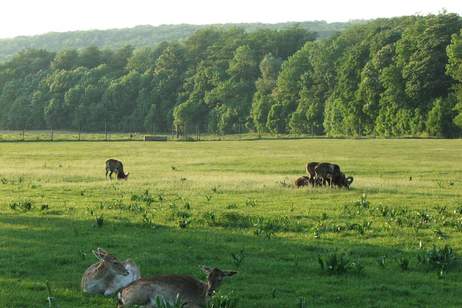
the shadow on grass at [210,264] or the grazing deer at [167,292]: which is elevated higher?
the grazing deer at [167,292]

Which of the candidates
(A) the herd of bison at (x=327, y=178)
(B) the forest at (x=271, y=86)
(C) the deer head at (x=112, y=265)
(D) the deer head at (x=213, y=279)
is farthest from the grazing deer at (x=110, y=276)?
(B) the forest at (x=271, y=86)

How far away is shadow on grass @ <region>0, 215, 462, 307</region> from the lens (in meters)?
11.9

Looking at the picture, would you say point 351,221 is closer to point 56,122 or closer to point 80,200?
point 80,200

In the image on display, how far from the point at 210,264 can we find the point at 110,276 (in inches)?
123

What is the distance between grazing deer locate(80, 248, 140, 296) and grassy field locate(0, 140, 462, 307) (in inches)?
9.3

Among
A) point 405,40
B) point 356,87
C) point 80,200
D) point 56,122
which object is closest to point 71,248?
point 80,200

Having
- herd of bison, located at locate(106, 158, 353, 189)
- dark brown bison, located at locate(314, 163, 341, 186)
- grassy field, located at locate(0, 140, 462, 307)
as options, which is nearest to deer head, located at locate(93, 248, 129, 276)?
grassy field, located at locate(0, 140, 462, 307)

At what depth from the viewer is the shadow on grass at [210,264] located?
38.9 feet

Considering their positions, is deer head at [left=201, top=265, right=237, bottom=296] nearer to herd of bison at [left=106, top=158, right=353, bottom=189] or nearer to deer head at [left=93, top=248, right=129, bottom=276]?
deer head at [left=93, top=248, right=129, bottom=276]

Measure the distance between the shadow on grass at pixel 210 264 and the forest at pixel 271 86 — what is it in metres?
93.4

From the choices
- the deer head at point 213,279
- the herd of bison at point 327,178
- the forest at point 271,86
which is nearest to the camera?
the deer head at point 213,279

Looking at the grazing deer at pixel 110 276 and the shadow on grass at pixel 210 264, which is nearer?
the grazing deer at pixel 110 276

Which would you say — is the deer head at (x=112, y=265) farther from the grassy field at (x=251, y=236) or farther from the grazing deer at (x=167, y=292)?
the grazing deer at (x=167, y=292)

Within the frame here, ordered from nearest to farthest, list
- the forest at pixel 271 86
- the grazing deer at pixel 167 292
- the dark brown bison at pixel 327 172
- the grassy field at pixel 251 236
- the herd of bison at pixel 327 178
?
the grazing deer at pixel 167 292
the grassy field at pixel 251 236
the herd of bison at pixel 327 178
the dark brown bison at pixel 327 172
the forest at pixel 271 86
